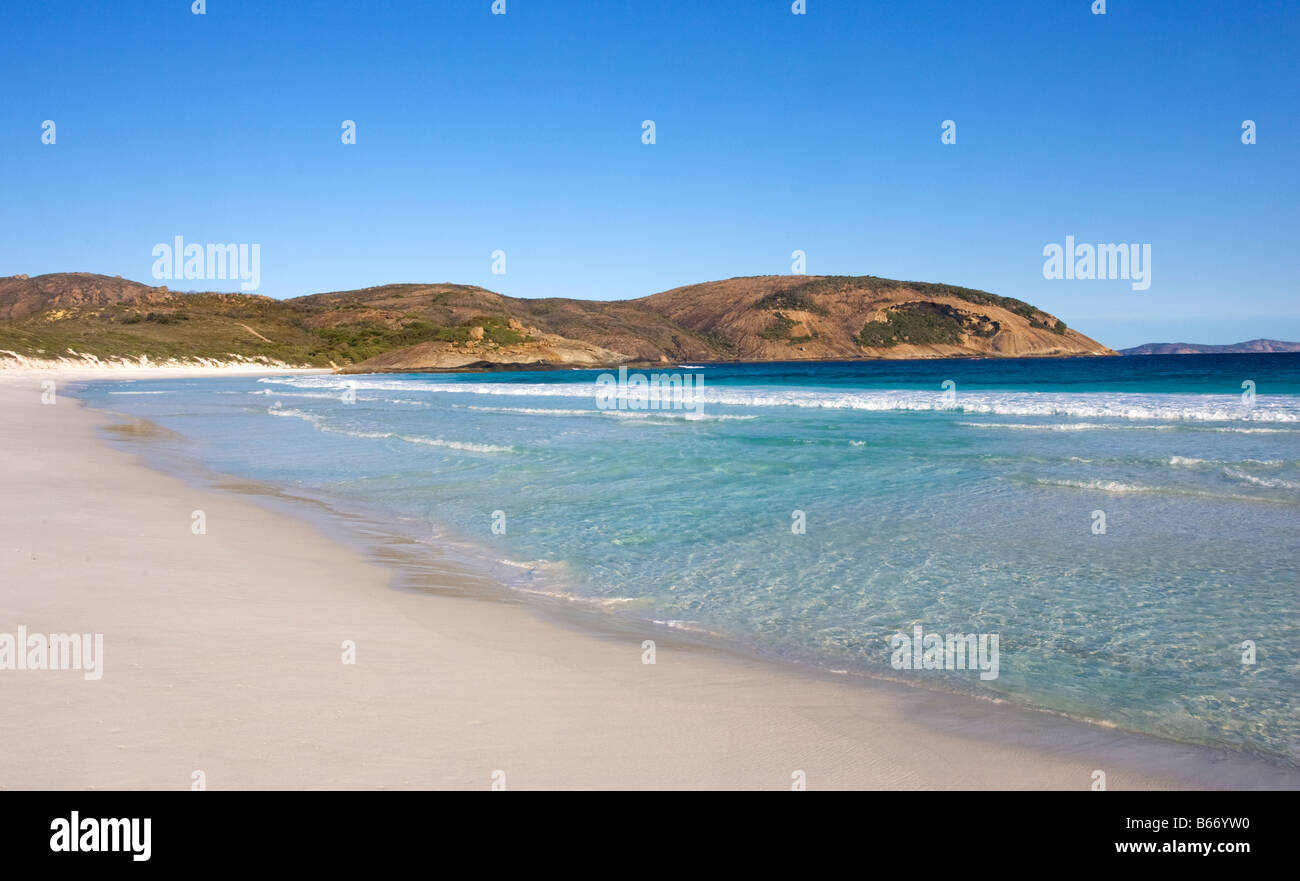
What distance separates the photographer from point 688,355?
481 feet

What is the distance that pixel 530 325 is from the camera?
13838 centimetres

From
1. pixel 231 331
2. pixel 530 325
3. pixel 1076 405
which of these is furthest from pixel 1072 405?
pixel 530 325

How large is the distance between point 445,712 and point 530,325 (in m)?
138

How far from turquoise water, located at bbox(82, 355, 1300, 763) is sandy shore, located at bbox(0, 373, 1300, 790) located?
524 mm

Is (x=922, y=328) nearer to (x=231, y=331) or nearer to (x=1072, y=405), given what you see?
(x=231, y=331)

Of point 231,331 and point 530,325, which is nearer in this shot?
point 231,331

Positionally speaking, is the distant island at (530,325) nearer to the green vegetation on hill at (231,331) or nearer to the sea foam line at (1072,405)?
the green vegetation on hill at (231,331)

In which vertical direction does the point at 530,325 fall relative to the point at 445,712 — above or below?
above

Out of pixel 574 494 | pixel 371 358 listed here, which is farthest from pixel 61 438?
pixel 371 358

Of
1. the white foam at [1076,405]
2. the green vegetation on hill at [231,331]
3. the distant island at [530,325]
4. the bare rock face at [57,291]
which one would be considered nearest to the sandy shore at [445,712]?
the white foam at [1076,405]

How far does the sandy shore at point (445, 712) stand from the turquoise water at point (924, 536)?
→ 1.72ft

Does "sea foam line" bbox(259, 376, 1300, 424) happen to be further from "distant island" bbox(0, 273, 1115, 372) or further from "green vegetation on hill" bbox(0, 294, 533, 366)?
"distant island" bbox(0, 273, 1115, 372)

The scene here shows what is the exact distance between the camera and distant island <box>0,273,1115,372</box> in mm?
95875

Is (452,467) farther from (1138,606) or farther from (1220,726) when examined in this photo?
(1220,726)
